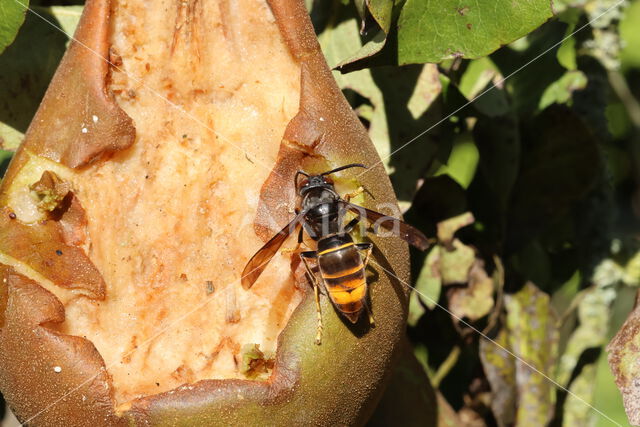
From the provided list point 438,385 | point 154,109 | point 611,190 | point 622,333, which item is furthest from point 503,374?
point 154,109

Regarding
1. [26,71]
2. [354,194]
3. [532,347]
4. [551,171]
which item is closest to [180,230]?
[354,194]

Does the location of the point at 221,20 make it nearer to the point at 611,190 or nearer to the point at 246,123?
the point at 246,123

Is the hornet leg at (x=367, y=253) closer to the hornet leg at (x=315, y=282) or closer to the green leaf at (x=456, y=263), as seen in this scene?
the hornet leg at (x=315, y=282)

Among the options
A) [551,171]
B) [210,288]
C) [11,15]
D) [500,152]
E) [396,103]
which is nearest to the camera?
[210,288]

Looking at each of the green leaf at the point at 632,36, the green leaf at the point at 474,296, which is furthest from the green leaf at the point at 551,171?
the green leaf at the point at 632,36

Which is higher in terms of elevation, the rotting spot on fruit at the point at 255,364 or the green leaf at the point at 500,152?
the rotting spot on fruit at the point at 255,364

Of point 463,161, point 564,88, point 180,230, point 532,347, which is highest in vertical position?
point 180,230

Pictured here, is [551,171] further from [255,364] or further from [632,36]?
[255,364]

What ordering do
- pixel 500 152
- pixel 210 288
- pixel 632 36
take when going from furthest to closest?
pixel 632 36 → pixel 500 152 → pixel 210 288

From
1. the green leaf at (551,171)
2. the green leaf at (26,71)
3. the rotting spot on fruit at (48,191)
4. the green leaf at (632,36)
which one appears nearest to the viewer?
the rotting spot on fruit at (48,191)
